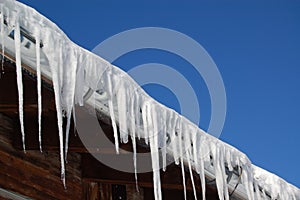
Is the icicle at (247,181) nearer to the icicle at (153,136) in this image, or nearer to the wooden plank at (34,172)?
the icicle at (153,136)

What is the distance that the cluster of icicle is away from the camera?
2.64 metres

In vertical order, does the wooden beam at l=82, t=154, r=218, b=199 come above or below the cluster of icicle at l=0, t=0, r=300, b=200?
above

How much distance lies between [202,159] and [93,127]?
604 millimetres

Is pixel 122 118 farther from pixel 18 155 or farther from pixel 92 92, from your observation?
pixel 18 155

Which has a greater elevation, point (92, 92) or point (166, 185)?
point (166, 185)

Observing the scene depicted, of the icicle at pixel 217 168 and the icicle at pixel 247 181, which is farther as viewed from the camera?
the icicle at pixel 247 181

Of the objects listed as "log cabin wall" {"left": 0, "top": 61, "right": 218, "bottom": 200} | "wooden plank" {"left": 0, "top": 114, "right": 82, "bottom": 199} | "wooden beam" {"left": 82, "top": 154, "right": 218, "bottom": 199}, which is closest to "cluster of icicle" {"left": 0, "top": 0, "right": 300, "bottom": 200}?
"log cabin wall" {"left": 0, "top": 61, "right": 218, "bottom": 200}

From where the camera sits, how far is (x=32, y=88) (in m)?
2.97

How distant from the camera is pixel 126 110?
3.06 metres

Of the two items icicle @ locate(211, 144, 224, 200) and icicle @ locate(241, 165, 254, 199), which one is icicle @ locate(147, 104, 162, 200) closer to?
icicle @ locate(211, 144, 224, 200)

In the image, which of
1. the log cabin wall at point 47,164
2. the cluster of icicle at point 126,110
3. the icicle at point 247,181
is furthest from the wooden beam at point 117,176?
the cluster of icicle at point 126,110

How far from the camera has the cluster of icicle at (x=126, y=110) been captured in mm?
2639

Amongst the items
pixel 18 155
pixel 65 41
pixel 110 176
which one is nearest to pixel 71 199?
pixel 110 176

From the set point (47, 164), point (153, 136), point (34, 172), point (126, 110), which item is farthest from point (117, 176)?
point (126, 110)
